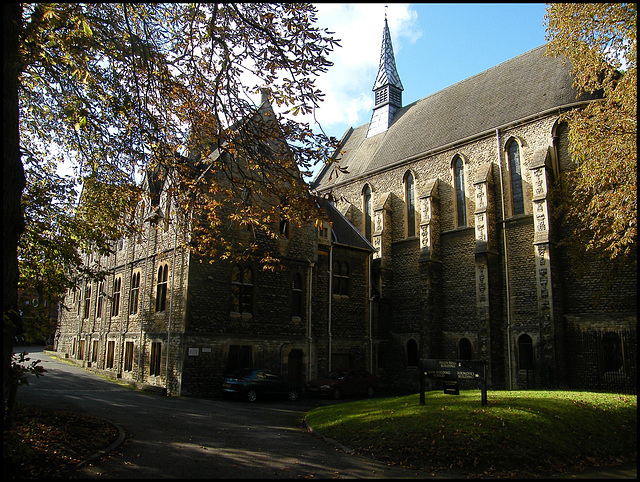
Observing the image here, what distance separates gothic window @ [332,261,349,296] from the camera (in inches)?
993

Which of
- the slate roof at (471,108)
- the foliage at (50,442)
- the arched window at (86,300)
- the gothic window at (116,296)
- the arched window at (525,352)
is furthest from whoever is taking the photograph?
the arched window at (86,300)

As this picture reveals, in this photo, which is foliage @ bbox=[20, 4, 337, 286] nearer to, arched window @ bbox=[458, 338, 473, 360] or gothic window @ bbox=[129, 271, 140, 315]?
gothic window @ bbox=[129, 271, 140, 315]

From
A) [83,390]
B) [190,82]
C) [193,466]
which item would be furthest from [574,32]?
[83,390]

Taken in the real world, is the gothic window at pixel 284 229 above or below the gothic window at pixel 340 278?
above

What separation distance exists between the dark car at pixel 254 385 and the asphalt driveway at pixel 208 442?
2.15 ft

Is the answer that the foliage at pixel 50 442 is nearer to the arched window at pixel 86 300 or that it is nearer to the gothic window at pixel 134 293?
the gothic window at pixel 134 293

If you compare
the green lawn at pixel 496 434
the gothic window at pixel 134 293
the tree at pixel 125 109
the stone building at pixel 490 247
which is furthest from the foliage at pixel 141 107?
the stone building at pixel 490 247

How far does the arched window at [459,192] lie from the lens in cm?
2677

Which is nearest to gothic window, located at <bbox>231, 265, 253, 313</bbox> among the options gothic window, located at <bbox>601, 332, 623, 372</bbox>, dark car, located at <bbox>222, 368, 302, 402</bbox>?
dark car, located at <bbox>222, 368, 302, 402</bbox>

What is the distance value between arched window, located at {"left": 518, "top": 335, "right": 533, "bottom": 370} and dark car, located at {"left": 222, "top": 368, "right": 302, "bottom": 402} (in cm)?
1119

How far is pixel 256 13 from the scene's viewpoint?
9273 mm

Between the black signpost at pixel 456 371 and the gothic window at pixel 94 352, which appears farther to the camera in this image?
the gothic window at pixel 94 352

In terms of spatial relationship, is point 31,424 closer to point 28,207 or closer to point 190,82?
point 28,207

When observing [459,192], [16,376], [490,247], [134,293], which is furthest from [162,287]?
[459,192]
